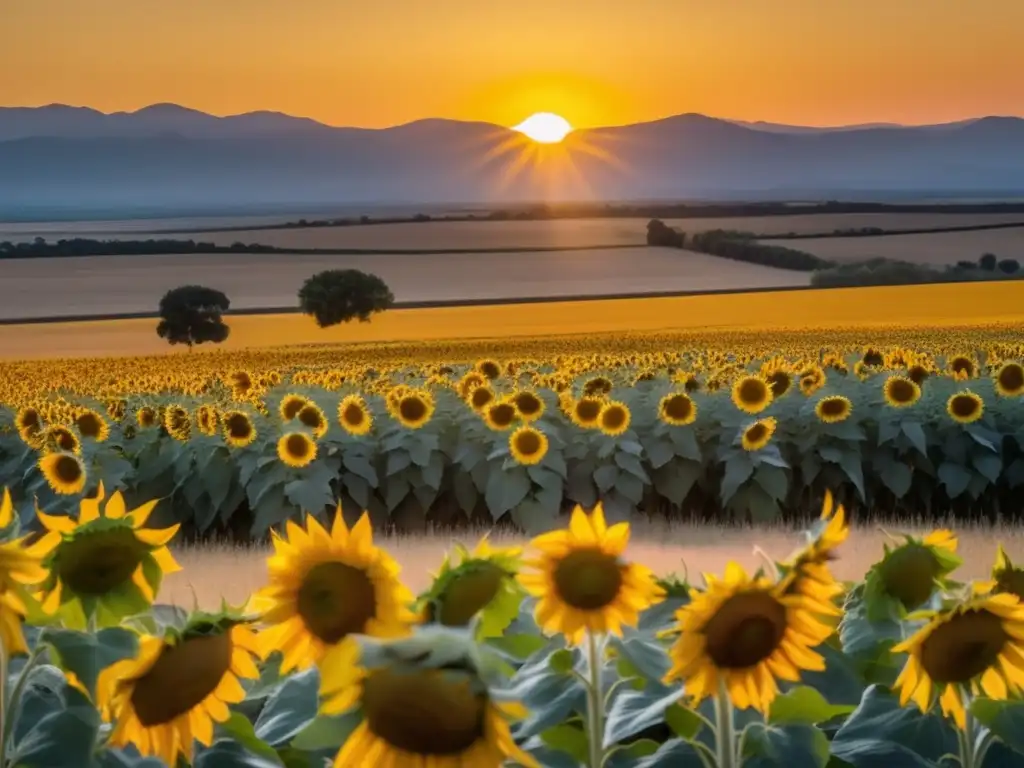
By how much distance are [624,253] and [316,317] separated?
1821mm

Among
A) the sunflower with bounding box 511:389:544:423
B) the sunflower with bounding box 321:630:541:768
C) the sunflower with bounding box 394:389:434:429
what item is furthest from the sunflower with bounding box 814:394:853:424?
the sunflower with bounding box 321:630:541:768

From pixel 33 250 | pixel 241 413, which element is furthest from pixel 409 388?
pixel 33 250

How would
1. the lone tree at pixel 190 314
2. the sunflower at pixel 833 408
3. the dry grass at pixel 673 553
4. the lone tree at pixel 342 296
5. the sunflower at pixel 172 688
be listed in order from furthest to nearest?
1. the lone tree at pixel 342 296
2. the lone tree at pixel 190 314
3. the sunflower at pixel 833 408
4. the dry grass at pixel 673 553
5. the sunflower at pixel 172 688

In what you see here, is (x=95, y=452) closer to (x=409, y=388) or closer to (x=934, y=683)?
(x=409, y=388)

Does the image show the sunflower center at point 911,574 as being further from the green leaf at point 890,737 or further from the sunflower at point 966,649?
the sunflower at point 966,649

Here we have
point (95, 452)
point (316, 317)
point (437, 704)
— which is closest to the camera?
point (437, 704)

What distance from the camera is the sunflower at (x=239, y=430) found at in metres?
5.67

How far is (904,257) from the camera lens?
7410 millimetres

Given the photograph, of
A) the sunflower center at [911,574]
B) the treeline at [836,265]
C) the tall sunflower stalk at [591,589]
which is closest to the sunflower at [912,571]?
the sunflower center at [911,574]

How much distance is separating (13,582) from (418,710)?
0.53m

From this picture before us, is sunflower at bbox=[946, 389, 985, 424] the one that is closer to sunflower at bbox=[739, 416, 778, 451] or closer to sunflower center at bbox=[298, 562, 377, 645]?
sunflower at bbox=[739, 416, 778, 451]

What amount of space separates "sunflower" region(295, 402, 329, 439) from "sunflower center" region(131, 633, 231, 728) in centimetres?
460

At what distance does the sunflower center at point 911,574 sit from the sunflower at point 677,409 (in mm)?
4215

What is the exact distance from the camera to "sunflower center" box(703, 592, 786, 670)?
1158 mm
